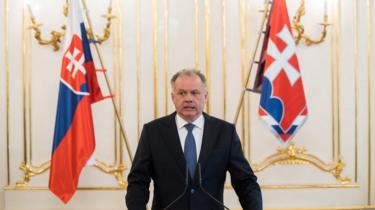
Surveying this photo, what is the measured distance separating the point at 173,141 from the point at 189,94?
0.67 ft

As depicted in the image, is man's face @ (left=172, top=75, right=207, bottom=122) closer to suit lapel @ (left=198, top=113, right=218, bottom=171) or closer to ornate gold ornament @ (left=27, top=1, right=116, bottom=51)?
suit lapel @ (left=198, top=113, right=218, bottom=171)

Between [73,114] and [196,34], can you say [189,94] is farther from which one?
[196,34]

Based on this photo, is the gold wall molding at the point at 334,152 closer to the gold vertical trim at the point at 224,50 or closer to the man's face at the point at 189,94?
the gold vertical trim at the point at 224,50

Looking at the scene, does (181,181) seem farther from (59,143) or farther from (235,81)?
(235,81)

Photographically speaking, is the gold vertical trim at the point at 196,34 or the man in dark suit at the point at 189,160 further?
the gold vertical trim at the point at 196,34

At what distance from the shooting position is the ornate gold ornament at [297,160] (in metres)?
3.63

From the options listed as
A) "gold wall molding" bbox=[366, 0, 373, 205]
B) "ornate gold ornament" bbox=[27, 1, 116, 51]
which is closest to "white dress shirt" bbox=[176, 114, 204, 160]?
"ornate gold ornament" bbox=[27, 1, 116, 51]

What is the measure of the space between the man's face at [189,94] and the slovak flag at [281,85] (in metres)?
1.34

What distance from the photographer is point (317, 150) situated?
3.65m

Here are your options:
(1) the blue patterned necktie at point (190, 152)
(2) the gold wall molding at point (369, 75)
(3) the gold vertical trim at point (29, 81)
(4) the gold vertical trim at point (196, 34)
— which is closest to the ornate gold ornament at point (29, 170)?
(3) the gold vertical trim at point (29, 81)

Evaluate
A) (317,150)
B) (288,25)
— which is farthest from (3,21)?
(317,150)

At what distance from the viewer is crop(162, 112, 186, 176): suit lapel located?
184cm

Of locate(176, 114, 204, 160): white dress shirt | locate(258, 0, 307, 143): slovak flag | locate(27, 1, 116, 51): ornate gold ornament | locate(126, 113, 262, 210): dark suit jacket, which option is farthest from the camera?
locate(27, 1, 116, 51): ornate gold ornament

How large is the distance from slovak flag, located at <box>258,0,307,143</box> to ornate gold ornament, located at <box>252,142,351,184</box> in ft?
1.56
